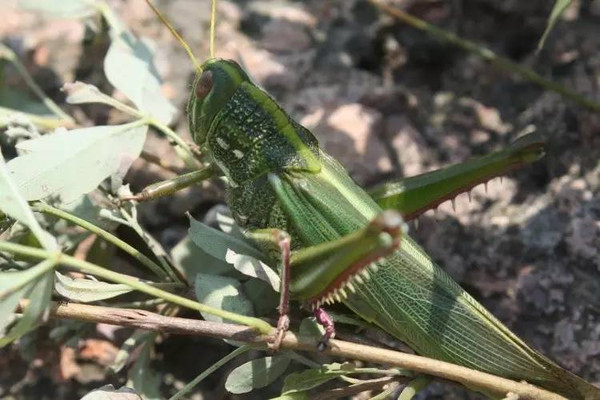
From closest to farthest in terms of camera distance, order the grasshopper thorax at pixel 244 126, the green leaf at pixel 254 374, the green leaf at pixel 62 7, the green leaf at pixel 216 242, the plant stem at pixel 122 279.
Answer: the plant stem at pixel 122 279 → the green leaf at pixel 254 374 → the green leaf at pixel 216 242 → the grasshopper thorax at pixel 244 126 → the green leaf at pixel 62 7

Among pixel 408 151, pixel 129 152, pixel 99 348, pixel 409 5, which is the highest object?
pixel 409 5

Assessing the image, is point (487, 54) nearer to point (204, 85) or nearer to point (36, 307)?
point (204, 85)

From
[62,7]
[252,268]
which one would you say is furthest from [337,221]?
[62,7]

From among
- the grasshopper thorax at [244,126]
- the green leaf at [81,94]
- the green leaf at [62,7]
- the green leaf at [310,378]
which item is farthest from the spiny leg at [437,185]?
the green leaf at [62,7]

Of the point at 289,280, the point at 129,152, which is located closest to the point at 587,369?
the point at 289,280

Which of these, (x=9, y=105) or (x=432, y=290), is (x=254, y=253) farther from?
(x=9, y=105)

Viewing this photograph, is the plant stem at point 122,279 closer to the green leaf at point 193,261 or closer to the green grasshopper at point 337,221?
the green grasshopper at point 337,221

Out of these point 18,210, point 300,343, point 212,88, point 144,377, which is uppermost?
point 212,88
